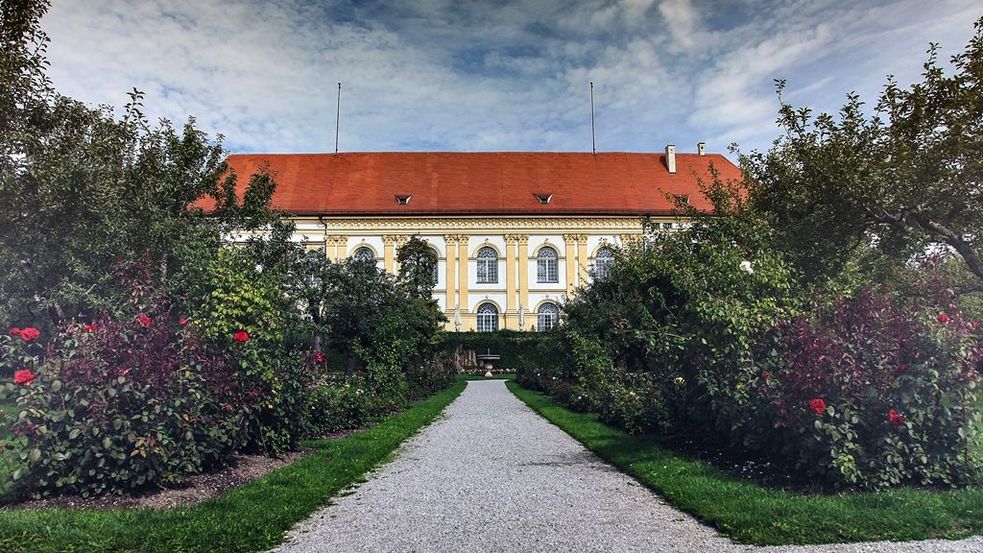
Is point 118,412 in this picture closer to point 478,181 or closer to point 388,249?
point 388,249

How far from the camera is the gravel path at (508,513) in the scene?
4895 millimetres

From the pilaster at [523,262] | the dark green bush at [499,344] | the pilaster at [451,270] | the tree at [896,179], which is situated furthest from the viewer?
the pilaster at [523,262]

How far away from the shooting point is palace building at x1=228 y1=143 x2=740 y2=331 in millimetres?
43844

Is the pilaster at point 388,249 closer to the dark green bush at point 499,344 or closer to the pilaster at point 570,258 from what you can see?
the dark green bush at point 499,344

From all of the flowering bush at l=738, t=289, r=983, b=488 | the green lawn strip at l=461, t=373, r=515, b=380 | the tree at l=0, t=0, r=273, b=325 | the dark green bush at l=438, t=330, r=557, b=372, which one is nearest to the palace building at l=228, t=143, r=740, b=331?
the dark green bush at l=438, t=330, r=557, b=372

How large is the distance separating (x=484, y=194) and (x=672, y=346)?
124 ft

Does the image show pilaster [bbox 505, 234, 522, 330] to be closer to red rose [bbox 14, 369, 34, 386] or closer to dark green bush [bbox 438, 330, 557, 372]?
dark green bush [bbox 438, 330, 557, 372]

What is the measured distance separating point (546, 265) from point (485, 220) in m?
5.06

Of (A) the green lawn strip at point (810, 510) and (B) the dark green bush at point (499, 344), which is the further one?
(B) the dark green bush at point (499, 344)

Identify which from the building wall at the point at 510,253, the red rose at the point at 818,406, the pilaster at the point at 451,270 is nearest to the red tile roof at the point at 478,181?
the building wall at the point at 510,253

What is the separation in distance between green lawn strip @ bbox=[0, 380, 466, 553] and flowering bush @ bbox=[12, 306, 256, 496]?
549mm

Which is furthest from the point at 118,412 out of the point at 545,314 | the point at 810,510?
the point at 545,314

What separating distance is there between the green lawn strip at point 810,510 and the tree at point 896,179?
234 inches

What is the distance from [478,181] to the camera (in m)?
46.5
